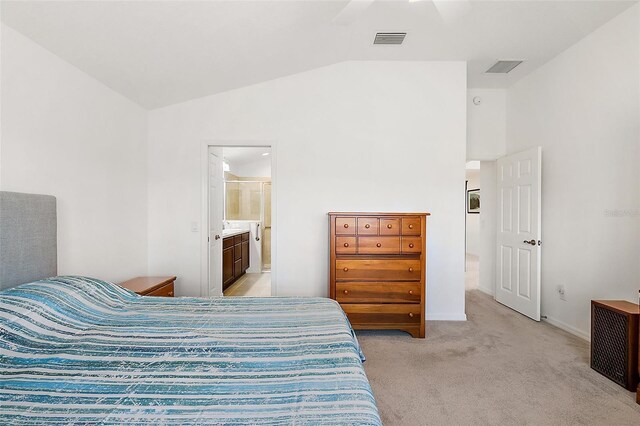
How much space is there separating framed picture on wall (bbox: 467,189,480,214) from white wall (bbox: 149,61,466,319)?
6219mm

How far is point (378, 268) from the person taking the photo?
308 centimetres

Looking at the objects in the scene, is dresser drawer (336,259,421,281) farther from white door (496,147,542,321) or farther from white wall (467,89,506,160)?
white wall (467,89,506,160)

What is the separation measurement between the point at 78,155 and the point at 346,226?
2.41 metres


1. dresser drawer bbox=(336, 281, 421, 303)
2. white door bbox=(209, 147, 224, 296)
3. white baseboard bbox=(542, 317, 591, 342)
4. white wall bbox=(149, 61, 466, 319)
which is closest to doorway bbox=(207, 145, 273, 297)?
white door bbox=(209, 147, 224, 296)

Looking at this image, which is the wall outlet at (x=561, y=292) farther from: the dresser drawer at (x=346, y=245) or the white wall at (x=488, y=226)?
the dresser drawer at (x=346, y=245)

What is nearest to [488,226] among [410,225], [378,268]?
[410,225]

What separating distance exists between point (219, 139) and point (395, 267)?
2.46 m

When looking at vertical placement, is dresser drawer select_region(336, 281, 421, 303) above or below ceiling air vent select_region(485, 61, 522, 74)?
below

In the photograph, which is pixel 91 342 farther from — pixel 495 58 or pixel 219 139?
pixel 495 58

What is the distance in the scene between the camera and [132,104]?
3.32 metres

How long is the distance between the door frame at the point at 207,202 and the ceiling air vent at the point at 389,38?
5.08 ft

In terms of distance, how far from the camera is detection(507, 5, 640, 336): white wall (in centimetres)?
268

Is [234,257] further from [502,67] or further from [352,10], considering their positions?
[502,67]

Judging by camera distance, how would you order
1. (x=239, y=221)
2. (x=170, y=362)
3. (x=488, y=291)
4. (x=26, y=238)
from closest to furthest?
(x=170, y=362), (x=26, y=238), (x=488, y=291), (x=239, y=221)
